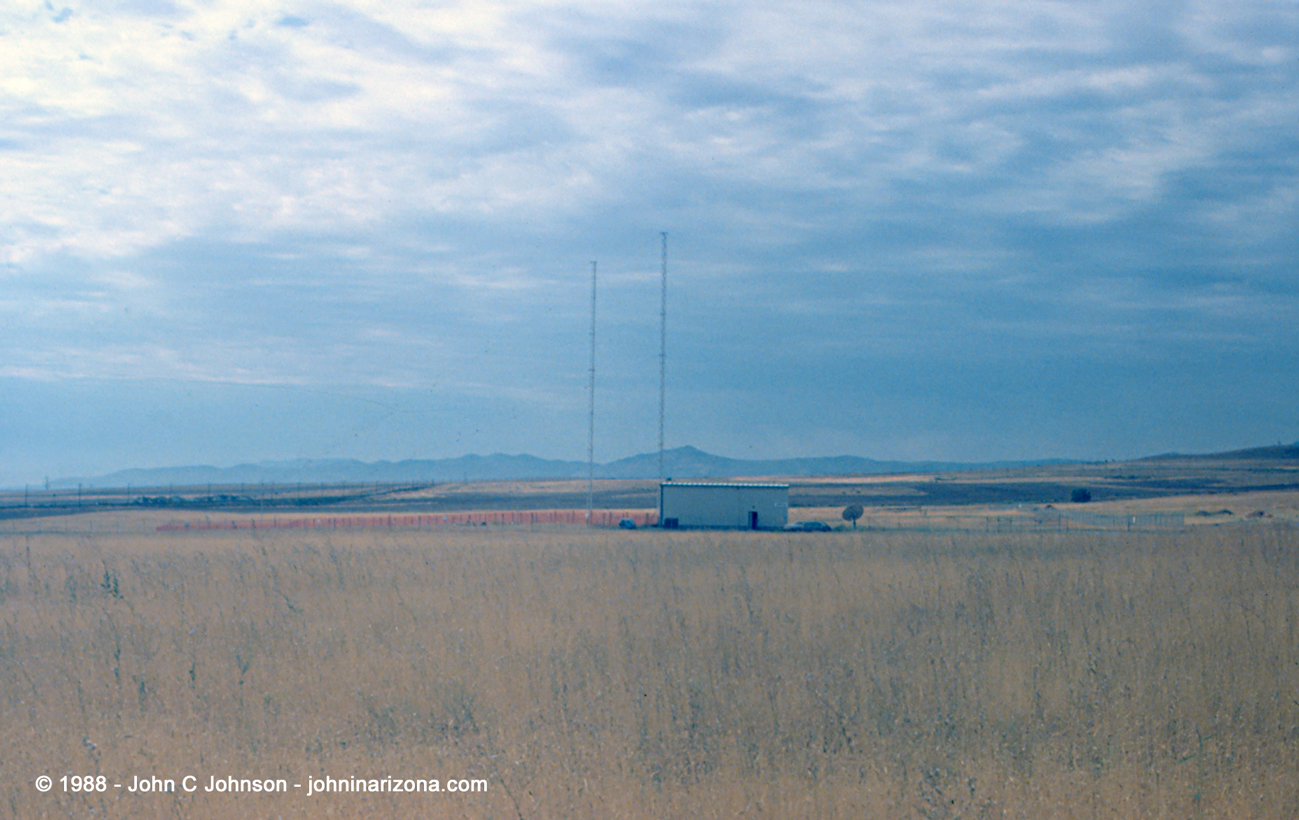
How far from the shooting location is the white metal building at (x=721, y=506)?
61.7 meters

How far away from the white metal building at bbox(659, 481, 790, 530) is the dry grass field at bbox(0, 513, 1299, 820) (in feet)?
157

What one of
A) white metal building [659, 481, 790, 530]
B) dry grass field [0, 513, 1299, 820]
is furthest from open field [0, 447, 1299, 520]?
dry grass field [0, 513, 1299, 820]

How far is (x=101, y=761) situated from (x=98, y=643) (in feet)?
13.6

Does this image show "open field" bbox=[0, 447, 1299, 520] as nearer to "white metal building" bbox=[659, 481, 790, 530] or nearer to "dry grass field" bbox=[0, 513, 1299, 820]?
"white metal building" bbox=[659, 481, 790, 530]

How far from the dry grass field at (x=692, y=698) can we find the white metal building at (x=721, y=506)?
4772 cm

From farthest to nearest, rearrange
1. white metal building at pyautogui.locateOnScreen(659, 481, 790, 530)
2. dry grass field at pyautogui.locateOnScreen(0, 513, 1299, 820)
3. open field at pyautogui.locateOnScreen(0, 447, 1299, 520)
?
open field at pyautogui.locateOnScreen(0, 447, 1299, 520)
white metal building at pyautogui.locateOnScreen(659, 481, 790, 530)
dry grass field at pyautogui.locateOnScreen(0, 513, 1299, 820)

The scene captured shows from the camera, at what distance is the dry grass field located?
6422 mm

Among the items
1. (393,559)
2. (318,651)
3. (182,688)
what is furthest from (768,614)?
(393,559)

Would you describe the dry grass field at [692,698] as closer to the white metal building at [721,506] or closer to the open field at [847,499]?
the white metal building at [721,506]

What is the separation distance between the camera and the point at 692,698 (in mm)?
8188

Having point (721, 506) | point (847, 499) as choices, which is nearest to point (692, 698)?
point (721, 506)

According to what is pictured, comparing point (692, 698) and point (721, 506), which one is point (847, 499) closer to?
point (721, 506)

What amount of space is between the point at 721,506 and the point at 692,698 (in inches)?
2139

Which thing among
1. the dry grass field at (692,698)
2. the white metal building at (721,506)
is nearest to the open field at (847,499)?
the white metal building at (721,506)
